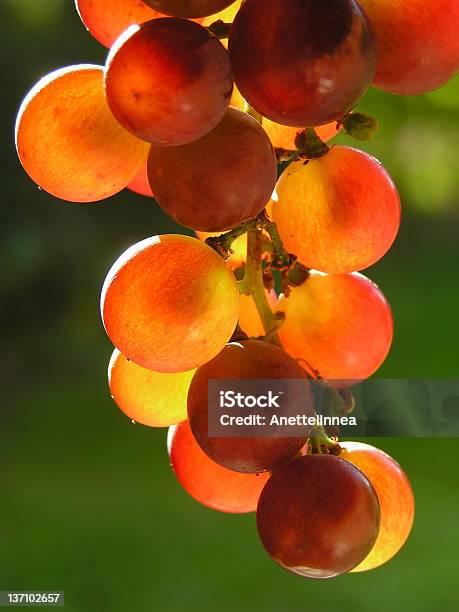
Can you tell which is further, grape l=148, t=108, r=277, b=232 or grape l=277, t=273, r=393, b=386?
grape l=277, t=273, r=393, b=386

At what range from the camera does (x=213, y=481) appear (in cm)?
53

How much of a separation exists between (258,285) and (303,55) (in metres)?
0.17

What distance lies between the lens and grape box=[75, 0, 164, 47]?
0.47m

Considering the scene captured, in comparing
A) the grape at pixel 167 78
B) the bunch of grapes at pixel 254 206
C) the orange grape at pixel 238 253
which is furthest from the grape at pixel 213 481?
the grape at pixel 167 78

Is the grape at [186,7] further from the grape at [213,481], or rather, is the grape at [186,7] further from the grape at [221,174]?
the grape at [213,481]

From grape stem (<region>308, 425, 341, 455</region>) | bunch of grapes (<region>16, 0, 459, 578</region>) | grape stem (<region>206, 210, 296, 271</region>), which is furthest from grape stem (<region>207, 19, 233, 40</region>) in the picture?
grape stem (<region>308, 425, 341, 455</region>)

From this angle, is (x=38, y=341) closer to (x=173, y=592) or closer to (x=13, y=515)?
(x=13, y=515)

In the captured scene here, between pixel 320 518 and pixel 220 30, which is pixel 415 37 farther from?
pixel 320 518

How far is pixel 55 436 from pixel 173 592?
A: 66 centimetres

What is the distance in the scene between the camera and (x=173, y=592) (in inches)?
67.4

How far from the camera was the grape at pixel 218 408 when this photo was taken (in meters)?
0.47

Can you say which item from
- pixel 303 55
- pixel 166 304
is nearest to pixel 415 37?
pixel 303 55

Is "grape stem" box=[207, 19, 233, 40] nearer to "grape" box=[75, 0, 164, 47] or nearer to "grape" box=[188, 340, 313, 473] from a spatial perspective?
"grape" box=[75, 0, 164, 47]

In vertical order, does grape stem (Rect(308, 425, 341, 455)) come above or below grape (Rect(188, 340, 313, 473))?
below
